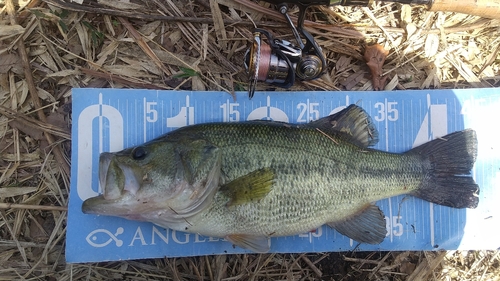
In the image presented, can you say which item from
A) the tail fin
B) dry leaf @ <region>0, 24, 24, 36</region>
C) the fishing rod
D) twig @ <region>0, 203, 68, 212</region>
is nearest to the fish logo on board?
twig @ <region>0, 203, 68, 212</region>

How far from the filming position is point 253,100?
2.94m

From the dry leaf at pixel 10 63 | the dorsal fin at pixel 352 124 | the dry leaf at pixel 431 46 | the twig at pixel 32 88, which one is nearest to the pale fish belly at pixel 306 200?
the dorsal fin at pixel 352 124

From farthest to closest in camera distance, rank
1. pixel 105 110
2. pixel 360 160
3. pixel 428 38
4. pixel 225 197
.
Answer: pixel 428 38, pixel 105 110, pixel 360 160, pixel 225 197

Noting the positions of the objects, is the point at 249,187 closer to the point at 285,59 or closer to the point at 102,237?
the point at 285,59

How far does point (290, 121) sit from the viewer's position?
295 cm

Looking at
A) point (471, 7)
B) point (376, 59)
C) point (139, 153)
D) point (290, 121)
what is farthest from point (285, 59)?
point (471, 7)

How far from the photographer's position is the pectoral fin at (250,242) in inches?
101

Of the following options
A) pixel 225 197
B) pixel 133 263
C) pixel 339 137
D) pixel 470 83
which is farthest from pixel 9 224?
pixel 470 83

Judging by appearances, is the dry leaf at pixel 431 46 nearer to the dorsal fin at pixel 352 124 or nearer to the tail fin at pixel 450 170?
the tail fin at pixel 450 170

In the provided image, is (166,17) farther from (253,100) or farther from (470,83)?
(470,83)

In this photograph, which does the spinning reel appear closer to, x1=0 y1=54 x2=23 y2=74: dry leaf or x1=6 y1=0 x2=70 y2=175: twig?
x1=6 y1=0 x2=70 y2=175: twig

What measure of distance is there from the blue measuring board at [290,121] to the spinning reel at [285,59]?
0.27 m

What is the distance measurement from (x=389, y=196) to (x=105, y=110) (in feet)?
7.53

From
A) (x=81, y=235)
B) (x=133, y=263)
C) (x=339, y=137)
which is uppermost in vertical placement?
A: (x=339, y=137)
